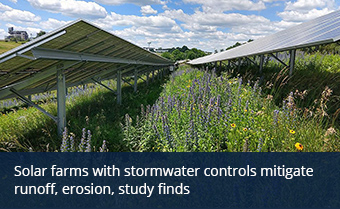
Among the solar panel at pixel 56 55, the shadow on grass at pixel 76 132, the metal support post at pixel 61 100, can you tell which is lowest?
the shadow on grass at pixel 76 132

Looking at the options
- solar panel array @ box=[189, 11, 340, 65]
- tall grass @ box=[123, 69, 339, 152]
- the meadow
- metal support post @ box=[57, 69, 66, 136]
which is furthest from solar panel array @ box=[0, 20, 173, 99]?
solar panel array @ box=[189, 11, 340, 65]

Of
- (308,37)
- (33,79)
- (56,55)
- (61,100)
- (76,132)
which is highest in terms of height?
(308,37)

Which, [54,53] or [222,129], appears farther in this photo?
[54,53]

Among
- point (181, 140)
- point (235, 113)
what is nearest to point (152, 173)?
point (181, 140)

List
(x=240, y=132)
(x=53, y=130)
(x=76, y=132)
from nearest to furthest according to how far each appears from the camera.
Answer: (x=240, y=132)
(x=76, y=132)
(x=53, y=130)

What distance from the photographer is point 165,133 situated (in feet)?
14.5

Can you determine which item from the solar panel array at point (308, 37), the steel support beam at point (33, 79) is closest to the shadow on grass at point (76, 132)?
the steel support beam at point (33, 79)

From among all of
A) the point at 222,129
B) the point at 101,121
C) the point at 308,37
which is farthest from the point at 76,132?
the point at 308,37

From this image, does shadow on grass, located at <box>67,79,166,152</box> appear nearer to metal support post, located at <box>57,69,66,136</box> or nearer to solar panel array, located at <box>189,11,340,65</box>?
metal support post, located at <box>57,69,66,136</box>

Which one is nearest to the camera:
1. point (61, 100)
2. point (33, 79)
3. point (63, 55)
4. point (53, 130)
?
point (63, 55)

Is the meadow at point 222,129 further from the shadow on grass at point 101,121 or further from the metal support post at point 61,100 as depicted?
the metal support post at point 61,100

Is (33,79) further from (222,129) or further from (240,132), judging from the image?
(240,132)

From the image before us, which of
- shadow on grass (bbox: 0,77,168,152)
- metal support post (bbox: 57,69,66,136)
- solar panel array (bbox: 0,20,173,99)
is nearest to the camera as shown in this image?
solar panel array (bbox: 0,20,173,99)

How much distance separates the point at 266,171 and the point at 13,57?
393 cm
